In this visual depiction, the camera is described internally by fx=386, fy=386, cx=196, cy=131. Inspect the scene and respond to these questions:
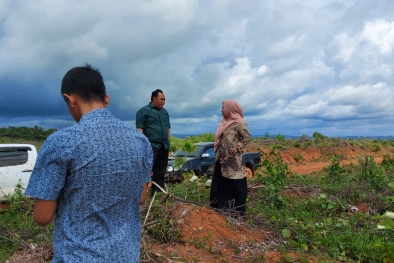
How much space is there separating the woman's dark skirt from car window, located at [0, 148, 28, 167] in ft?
12.4

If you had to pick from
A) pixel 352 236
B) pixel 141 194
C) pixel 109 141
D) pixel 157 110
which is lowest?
pixel 352 236

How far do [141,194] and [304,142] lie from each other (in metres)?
19.5

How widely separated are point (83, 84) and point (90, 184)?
430 millimetres

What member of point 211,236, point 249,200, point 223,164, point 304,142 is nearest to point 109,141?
point 211,236

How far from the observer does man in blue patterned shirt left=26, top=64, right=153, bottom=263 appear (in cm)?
154

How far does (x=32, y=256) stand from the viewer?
411 centimetres

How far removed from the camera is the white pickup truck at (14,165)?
6.90m

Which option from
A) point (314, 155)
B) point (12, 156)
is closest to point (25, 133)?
point (12, 156)

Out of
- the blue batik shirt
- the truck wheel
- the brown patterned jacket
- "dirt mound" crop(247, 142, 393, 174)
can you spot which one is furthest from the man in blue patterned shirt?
"dirt mound" crop(247, 142, 393, 174)

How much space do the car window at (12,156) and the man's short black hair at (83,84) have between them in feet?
20.0

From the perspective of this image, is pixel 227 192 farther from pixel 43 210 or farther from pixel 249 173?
pixel 249 173

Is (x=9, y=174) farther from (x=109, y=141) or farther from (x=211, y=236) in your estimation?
(x=109, y=141)

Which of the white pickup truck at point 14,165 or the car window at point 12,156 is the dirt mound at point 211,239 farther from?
the car window at point 12,156

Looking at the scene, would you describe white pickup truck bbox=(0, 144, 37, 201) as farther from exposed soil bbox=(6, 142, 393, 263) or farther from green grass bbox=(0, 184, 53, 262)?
exposed soil bbox=(6, 142, 393, 263)
